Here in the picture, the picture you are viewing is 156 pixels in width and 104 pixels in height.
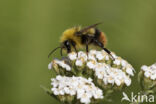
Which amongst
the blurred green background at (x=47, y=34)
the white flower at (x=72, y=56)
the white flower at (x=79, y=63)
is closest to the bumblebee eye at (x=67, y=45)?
the white flower at (x=72, y=56)

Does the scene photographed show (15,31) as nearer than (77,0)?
Yes

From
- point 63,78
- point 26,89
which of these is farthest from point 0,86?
point 63,78

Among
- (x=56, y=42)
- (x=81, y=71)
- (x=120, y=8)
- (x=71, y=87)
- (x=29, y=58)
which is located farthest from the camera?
(x=120, y=8)

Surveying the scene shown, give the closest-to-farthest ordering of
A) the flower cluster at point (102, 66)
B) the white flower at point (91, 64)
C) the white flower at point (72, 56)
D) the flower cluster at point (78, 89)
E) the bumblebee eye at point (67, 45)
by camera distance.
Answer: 1. the flower cluster at point (78, 89)
2. the flower cluster at point (102, 66)
3. the white flower at point (91, 64)
4. the white flower at point (72, 56)
5. the bumblebee eye at point (67, 45)

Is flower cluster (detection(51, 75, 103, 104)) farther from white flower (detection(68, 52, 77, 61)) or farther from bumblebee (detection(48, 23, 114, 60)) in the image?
bumblebee (detection(48, 23, 114, 60))

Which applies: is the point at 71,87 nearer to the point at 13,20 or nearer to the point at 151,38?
the point at 13,20

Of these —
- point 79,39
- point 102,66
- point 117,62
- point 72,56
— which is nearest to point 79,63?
point 72,56

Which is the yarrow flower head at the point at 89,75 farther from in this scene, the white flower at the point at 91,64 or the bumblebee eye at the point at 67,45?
the bumblebee eye at the point at 67,45
